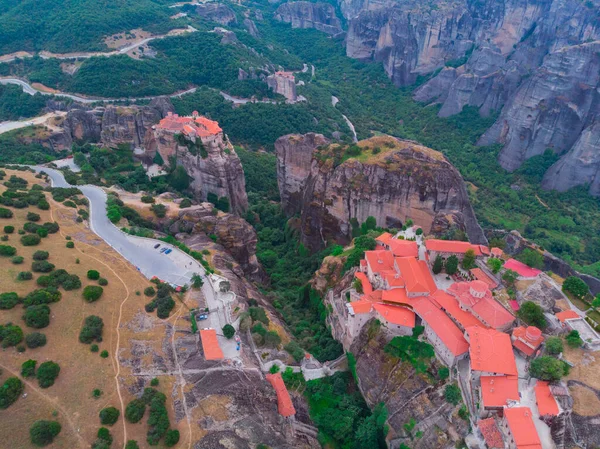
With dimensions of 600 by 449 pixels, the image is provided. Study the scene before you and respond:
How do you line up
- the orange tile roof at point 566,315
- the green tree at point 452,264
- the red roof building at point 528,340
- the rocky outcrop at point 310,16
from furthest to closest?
the rocky outcrop at point 310,16 → the green tree at point 452,264 → the orange tile roof at point 566,315 → the red roof building at point 528,340

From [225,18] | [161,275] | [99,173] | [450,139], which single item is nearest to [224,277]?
[161,275]

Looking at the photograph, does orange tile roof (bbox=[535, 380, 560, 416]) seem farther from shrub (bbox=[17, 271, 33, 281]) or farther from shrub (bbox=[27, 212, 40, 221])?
shrub (bbox=[27, 212, 40, 221])

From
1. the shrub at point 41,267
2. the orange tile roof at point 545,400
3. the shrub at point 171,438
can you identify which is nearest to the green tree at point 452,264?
the orange tile roof at point 545,400

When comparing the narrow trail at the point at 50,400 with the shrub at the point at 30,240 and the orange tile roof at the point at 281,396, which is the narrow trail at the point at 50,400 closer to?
the orange tile roof at the point at 281,396

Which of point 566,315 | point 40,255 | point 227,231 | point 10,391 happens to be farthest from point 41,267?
point 566,315

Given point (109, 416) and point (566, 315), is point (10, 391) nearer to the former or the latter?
point (109, 416)

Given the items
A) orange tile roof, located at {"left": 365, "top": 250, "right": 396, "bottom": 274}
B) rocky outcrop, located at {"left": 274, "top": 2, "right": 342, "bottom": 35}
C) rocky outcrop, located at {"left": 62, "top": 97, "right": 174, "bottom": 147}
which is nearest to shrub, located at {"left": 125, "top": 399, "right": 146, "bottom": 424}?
orange tile roof, located at {"left": 365, "top": 250, "right": 396, "bottom": 274}

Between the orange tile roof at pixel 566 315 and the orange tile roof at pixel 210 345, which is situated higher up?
the orange tile roof at pixel 566 315
